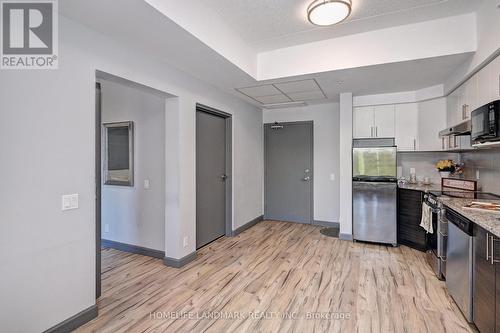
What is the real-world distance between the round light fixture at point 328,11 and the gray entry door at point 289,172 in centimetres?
313

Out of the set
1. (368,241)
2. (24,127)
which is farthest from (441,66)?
(24,127)

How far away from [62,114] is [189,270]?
2.26m

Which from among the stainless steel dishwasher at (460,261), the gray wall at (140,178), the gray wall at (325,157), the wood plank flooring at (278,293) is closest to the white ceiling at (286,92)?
the gray wall at (325,157)

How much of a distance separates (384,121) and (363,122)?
34 cm

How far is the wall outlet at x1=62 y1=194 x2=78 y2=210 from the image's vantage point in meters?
2.03

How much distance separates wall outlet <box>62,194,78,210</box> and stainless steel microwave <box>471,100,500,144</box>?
11.7ft

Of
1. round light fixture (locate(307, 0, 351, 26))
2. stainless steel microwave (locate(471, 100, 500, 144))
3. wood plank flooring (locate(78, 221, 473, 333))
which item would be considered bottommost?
wood plank flooring (locate(78, 221, 473, 333))

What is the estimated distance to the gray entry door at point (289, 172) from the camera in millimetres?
5449

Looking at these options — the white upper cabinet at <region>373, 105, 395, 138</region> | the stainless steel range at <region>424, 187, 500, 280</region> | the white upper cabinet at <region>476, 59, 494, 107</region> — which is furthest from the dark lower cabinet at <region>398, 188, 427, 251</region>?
the white upper cabinet at <region>476, 59, 494, 107</region>

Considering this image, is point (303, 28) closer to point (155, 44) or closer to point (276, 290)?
point (155, 44)

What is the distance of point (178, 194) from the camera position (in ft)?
10.8

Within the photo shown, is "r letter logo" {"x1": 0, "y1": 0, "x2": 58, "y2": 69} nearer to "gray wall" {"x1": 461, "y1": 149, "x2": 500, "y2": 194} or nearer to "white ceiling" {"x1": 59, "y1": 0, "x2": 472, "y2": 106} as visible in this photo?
"white ceiling" {"x1": 59, "y1": 0, "x2": 472, "y2": 106}

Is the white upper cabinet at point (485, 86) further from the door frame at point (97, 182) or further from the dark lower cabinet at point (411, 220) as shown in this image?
the door frame at point (97, 182)

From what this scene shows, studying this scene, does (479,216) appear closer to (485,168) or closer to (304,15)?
(485,168)
